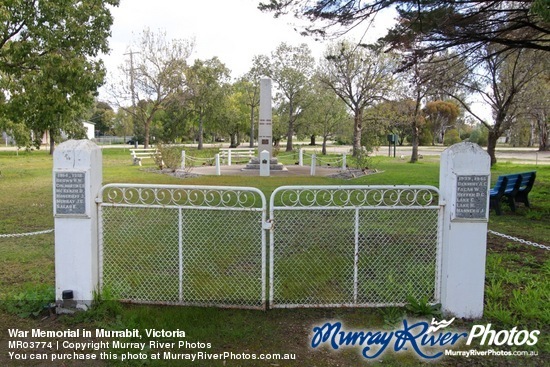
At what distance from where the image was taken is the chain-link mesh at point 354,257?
4836mm

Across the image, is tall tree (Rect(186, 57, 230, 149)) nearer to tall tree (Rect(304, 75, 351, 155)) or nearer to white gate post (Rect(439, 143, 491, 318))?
tall tree (Rect(304, 75, 351, 155))

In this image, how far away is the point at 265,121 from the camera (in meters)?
23.0

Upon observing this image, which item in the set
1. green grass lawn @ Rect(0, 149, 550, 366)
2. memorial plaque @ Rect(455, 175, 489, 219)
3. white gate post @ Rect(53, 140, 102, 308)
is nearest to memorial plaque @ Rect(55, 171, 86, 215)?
white gate post @ Rect(53, 140, 102, 308)

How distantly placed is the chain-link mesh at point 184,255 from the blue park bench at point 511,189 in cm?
552

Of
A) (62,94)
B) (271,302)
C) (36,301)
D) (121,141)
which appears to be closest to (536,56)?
(62,94)

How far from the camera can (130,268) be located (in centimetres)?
598

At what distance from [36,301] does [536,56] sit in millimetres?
23369

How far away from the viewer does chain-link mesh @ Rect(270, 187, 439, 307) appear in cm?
484

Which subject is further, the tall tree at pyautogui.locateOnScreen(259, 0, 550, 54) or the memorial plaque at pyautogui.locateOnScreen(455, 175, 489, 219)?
the tall tree at pyautogui.locateOnScreen(259, 0, 550, 54)

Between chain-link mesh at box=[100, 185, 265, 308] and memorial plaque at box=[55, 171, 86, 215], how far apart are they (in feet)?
0.90

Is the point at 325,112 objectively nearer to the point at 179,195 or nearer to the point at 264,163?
the point at 264,163

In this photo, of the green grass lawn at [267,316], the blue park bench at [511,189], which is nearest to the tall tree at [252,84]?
the blue park bench at [511,189]

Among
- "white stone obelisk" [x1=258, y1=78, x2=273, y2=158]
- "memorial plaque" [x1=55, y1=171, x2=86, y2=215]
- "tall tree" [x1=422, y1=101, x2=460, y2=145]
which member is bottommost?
"memorial plaque" [x1=55, y1=171, x2=86, y2=215]

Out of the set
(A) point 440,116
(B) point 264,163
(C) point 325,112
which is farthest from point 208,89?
(A) point 440,116
